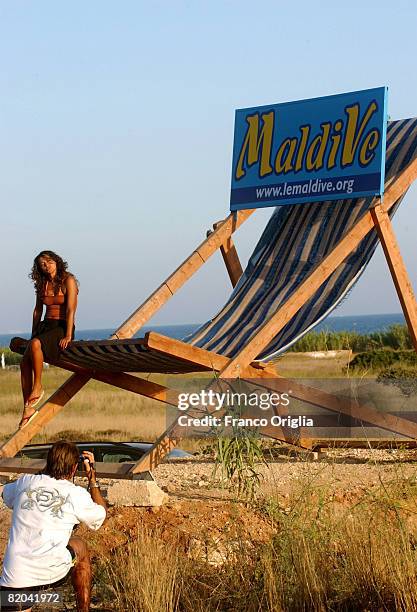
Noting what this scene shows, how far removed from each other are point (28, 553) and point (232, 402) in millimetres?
2196

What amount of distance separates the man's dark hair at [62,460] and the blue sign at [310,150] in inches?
133

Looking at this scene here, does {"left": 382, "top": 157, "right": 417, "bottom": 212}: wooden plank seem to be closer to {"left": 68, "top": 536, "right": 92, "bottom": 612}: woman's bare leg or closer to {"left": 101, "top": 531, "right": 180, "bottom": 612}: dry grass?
{"left": 101, "top": 531, "right": 180, "bottom": 612}: dry grass

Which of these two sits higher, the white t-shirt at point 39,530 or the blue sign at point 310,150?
the blue sign at point 310,150

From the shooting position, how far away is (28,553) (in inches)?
163

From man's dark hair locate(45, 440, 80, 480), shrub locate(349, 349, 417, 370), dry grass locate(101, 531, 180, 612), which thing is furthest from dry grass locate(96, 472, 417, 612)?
shrub locate(349, 349, 417, 370)

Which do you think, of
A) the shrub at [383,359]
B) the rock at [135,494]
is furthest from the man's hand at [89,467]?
the shrub at [383,359]

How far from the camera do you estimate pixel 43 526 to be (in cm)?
417

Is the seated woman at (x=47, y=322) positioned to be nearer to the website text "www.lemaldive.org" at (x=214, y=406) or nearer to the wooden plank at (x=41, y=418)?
the wooden plank at (x=41, y=418)

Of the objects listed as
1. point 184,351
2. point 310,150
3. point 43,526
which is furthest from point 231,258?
point 43,526

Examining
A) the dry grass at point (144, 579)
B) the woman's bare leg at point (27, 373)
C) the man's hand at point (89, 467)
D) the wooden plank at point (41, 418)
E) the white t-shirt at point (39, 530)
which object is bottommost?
the dry grass at point (144, 579)

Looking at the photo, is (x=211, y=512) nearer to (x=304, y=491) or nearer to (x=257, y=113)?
(x=304, y=491)

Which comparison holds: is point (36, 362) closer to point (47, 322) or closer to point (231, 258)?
point (47, 322)

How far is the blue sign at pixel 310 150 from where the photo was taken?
7258 millimetres

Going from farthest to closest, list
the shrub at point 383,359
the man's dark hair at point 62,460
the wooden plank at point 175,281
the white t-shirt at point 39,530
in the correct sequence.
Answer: the shrub at point 383,359
the wooden plank at point 175,281
the man's dark hair at point 62,460
the white t-shirt at point 39,530
